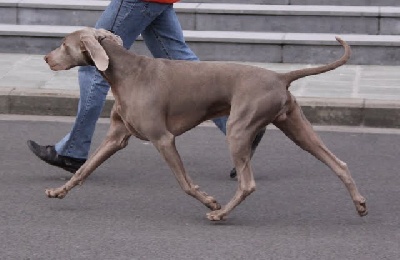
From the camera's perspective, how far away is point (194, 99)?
7250 millimetres

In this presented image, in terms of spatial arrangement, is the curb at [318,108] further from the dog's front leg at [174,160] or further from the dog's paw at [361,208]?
the dog's front leg at [174,160]

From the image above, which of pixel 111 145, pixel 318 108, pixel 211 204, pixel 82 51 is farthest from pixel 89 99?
pixel 318 108

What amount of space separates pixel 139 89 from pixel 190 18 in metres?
5.78

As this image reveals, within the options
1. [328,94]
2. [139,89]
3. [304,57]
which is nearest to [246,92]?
[139,89]

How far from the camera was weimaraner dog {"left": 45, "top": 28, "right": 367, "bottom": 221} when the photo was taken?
712cm

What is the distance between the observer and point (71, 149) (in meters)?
8.38

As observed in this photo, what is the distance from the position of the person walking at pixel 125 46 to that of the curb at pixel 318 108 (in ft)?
6.12

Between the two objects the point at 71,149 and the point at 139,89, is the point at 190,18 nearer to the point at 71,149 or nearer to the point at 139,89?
the point at 71,149

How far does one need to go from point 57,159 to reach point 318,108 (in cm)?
262

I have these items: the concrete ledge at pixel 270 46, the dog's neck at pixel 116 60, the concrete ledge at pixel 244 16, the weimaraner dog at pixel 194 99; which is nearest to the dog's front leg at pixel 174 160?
the weimaraner dog at pixel 194 99

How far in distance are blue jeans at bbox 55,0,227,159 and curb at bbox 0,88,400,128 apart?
6.11ft

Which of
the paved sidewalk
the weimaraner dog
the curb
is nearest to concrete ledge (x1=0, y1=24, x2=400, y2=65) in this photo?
the paved sidewalk

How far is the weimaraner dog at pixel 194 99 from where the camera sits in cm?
712

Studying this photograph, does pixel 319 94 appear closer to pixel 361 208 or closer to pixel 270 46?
pixel 270 46
